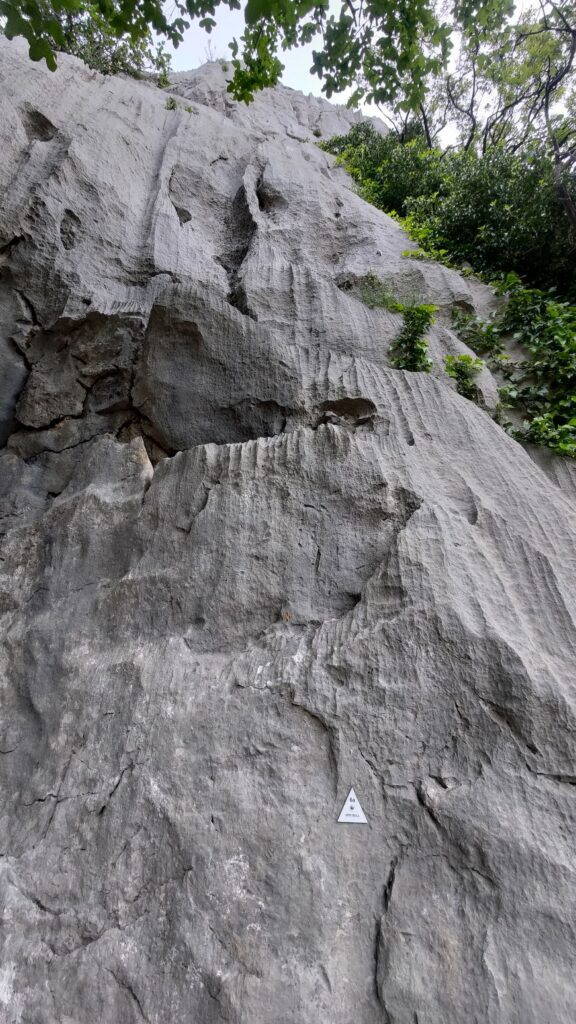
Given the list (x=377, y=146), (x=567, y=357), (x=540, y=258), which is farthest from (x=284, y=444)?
(x=377, y=146)

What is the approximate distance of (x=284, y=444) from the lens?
3.99 meters

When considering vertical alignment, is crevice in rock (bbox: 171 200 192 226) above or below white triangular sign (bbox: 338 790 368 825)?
above

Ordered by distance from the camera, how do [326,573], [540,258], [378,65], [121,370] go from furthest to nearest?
[540,258] < [121,370] < [378,65] < [326,573]

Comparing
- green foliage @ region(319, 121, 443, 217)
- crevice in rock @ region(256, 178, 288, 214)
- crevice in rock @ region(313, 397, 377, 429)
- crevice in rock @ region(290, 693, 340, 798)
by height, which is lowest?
crevice in rock @ region(290, 693, 340, 798)

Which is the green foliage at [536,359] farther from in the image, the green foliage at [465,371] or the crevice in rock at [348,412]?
the crevice in rock at [348,412]

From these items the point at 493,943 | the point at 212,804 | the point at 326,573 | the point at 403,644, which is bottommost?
the point at 493,943

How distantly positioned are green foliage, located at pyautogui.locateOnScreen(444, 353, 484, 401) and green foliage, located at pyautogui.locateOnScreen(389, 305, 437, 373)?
23 cm

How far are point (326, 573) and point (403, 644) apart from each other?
2.31 feet

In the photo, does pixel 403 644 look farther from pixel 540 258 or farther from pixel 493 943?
pixel 540 258

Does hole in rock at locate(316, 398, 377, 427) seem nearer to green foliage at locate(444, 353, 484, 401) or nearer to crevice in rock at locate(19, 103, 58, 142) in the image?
green foliage at locate(444, 353, 484, 401)

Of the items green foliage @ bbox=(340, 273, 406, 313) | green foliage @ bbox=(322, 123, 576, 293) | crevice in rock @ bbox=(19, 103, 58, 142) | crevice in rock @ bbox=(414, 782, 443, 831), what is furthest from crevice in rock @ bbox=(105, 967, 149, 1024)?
crevice in rock @ bbox=(19, 103, 58, 142)

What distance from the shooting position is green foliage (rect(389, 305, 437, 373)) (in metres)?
5.14

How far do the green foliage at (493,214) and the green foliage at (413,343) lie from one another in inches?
71.6

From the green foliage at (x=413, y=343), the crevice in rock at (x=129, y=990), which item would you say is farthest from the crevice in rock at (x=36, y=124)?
the crevice in rock at (x=129, y=990)
